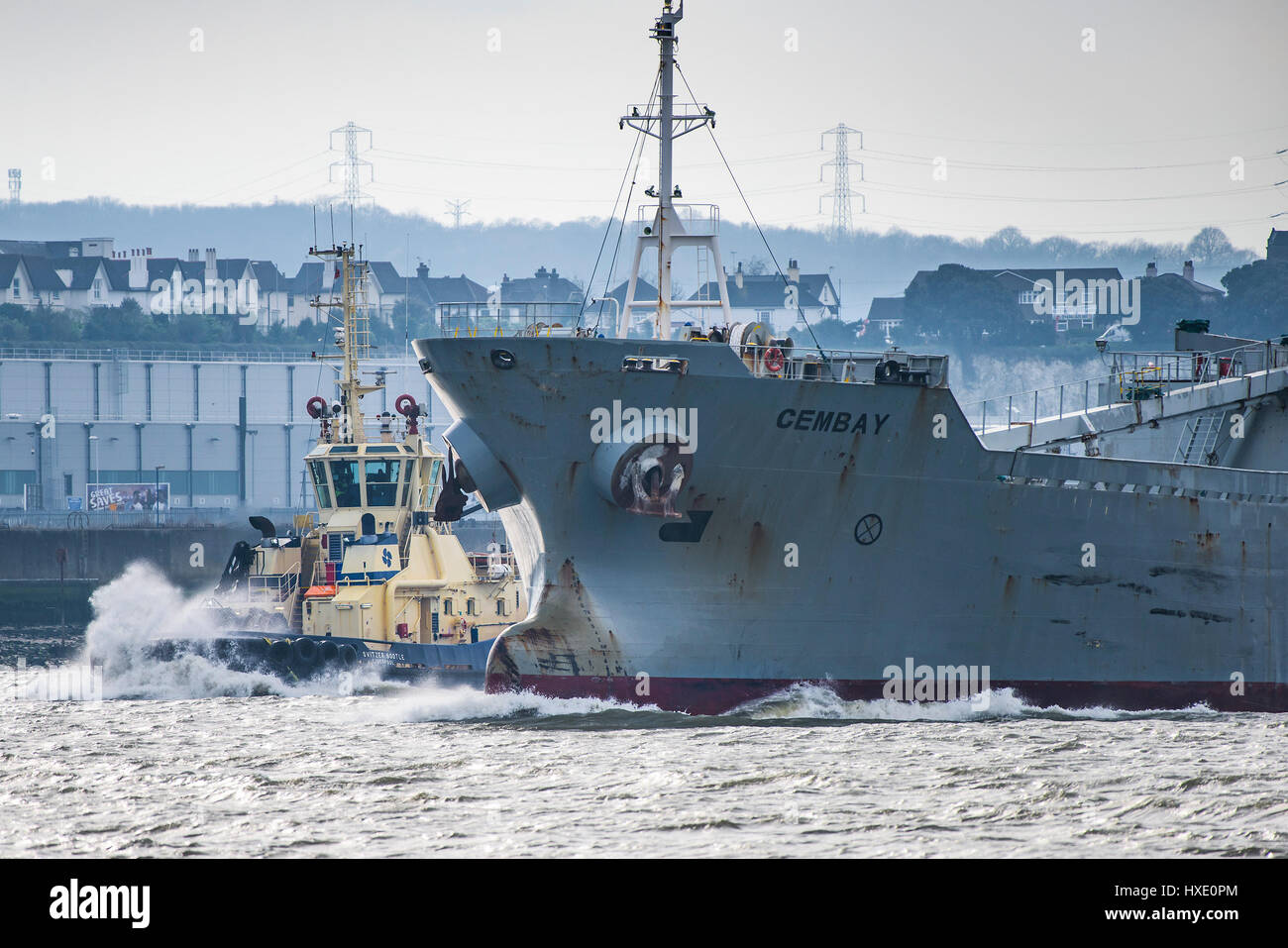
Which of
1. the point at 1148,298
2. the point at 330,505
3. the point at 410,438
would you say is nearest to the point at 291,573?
the point at 330,505

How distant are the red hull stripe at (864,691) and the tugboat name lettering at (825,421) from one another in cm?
400

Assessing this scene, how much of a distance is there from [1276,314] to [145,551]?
62.7 meters

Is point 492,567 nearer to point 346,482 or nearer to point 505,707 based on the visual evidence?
point 346,482

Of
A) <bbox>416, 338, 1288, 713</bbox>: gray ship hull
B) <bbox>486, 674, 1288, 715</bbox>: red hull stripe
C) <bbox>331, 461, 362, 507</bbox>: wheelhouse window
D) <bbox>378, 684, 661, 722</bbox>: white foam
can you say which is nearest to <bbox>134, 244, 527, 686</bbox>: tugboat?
<bbox>331, 461, 362, 507</bbox>: wheelhouse window

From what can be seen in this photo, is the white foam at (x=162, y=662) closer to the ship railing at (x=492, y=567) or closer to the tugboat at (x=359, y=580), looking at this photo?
the tugboat at (x=359, y=580)

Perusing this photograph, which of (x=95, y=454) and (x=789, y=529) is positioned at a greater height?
(x=95, y=454)

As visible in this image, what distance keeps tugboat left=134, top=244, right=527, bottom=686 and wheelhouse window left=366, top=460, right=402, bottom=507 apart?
0.08ft

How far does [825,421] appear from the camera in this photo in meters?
23.2

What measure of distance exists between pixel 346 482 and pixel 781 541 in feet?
47.9

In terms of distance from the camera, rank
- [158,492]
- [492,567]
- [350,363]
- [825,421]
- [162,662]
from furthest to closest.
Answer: [158,492] < [492,567] < [350,363] < [162,662] < [825,421]

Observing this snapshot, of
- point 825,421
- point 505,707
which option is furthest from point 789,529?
point 505,707

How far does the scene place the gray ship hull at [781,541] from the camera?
2302 centimetres

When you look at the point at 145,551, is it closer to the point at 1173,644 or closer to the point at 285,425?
the point at 285,425

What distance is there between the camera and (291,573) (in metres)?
35.3
